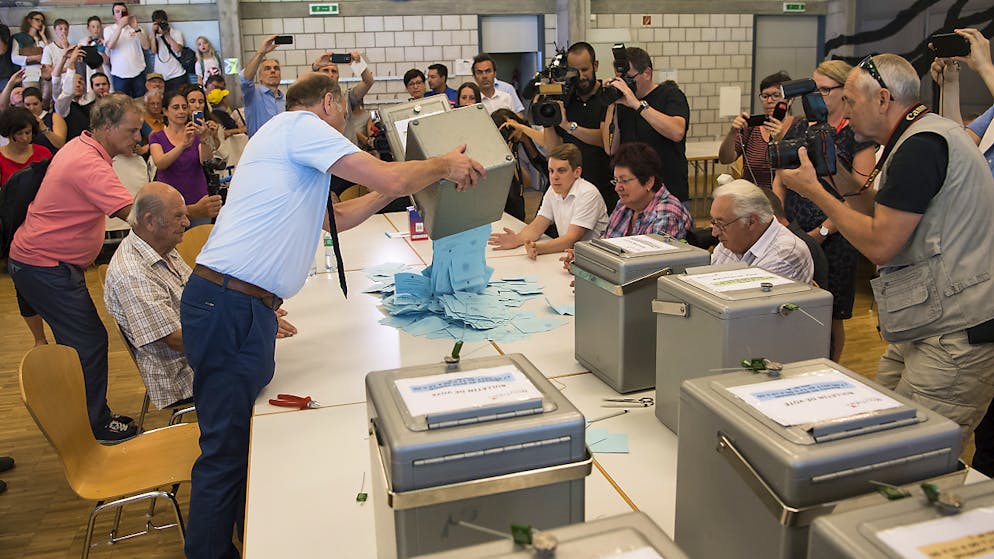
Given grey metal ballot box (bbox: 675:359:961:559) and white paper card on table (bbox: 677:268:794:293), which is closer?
grey metal ballot box (bbox: 675:359:961:559)

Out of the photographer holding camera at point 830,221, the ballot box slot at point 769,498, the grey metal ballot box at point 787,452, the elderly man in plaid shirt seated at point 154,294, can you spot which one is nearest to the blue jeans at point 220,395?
the elderly man in plaid shirt seated at point 154,294

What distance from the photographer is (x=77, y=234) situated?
3375 mm

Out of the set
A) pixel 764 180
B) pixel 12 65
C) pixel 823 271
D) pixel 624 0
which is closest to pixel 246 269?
pixel 823 271

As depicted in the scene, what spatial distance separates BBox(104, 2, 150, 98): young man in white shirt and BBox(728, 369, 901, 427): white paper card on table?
9.28m

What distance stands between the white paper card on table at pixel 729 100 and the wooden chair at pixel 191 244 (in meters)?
8.69

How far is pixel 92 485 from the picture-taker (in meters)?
2.42

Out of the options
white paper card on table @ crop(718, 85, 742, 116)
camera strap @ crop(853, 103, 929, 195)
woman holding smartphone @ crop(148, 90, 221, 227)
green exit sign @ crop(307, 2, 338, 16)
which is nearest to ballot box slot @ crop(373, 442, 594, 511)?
camera strap @ crop(853, 103, 929, 195)

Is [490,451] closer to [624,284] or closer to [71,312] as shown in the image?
[624,284]

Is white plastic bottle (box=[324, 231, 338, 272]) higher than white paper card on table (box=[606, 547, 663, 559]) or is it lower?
lower

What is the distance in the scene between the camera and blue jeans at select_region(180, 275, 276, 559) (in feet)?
7.08

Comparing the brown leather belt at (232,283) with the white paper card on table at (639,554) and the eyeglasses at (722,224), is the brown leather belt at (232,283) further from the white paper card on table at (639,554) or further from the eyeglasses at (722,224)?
the white paper card on table at (639,554)

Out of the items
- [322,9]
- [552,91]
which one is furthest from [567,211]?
Answer: [322,9]

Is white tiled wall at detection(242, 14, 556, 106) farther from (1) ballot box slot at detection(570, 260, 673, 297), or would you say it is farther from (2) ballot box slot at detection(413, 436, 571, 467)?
(2) ballot box slot at detection(413, 436, 571, 467)

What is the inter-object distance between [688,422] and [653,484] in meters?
0.44
